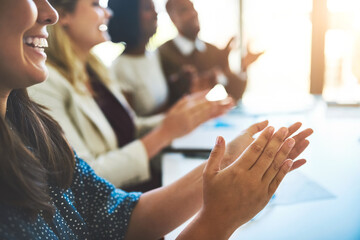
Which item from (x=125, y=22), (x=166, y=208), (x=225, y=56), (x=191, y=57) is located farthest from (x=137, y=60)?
(x=166, y=208)

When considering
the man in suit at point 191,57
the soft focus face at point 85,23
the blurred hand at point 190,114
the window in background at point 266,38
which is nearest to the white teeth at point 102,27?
the soft focus face at point 85,23

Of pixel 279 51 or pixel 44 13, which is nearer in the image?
pixel 44 13

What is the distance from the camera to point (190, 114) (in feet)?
4.65

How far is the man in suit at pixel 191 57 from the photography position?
2235 mm

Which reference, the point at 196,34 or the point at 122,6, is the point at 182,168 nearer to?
the point at 122,6

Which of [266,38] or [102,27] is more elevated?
[102,27]

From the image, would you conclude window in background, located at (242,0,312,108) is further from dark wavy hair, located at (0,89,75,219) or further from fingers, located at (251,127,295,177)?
dark wavy hair, located at (0,89,75,219)

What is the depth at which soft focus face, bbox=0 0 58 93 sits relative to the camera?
0.52 metres

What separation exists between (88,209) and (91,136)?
1.58 feet

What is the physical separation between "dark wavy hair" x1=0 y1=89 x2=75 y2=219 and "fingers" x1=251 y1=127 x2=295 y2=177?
1.09 ft

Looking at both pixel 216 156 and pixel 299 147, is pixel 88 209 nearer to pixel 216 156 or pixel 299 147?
pixel 216 156

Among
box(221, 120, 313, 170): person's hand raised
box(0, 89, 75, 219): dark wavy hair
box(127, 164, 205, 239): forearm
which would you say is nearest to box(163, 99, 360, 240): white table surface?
box(127, 164, 205, 239): forearm

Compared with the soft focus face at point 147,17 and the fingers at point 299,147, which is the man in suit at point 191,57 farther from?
the fingers at point 299,147

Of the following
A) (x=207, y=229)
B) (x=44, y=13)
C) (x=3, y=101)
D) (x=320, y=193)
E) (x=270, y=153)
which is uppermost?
(x=44, y=13)
